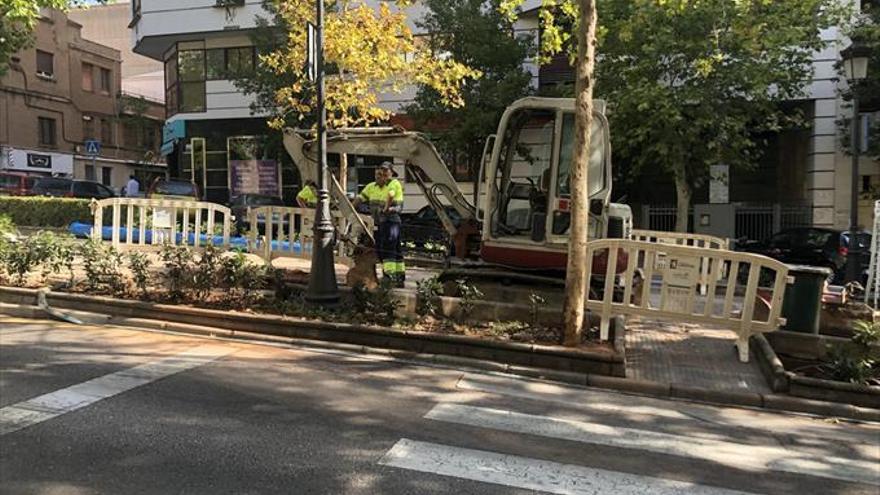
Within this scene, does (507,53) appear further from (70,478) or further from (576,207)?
(70,478)

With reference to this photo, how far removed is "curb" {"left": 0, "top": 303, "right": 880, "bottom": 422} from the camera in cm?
654

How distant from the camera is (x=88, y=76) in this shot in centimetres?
4453

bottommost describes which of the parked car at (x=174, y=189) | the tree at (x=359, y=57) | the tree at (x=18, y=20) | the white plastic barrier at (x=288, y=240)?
the white plastic barrier at (x=288, y=240)

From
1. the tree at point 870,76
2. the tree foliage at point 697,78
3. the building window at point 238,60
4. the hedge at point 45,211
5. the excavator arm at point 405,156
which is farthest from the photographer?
the building window at point 238,60

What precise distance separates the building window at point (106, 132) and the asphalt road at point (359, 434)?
139 feet

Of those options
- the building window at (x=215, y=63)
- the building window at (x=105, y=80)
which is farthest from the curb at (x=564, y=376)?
the building window at (x=105, y=80)

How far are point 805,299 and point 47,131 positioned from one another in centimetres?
4316

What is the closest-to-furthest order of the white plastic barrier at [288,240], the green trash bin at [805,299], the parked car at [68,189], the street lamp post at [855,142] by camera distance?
1. the green trash bin at [805,299]
2. the white plastic barrier at [288,240]
3. the street lamp post at [855,142]
4. the parked car at [68,189]

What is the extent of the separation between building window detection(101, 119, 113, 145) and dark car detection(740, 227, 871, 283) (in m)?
40.4

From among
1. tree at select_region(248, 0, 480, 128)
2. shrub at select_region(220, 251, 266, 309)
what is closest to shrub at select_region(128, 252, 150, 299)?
shrub at select_region(220, 251, 266, 309)

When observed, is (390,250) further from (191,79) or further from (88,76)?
(88,76)

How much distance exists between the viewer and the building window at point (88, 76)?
145 ft

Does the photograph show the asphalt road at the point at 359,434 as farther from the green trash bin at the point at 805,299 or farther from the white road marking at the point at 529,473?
the green trash bin at the point at 805,299

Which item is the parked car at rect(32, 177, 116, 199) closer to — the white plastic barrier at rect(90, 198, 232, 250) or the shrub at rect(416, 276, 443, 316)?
the white plastic barrier at rect(90, 198, 232, 250)
